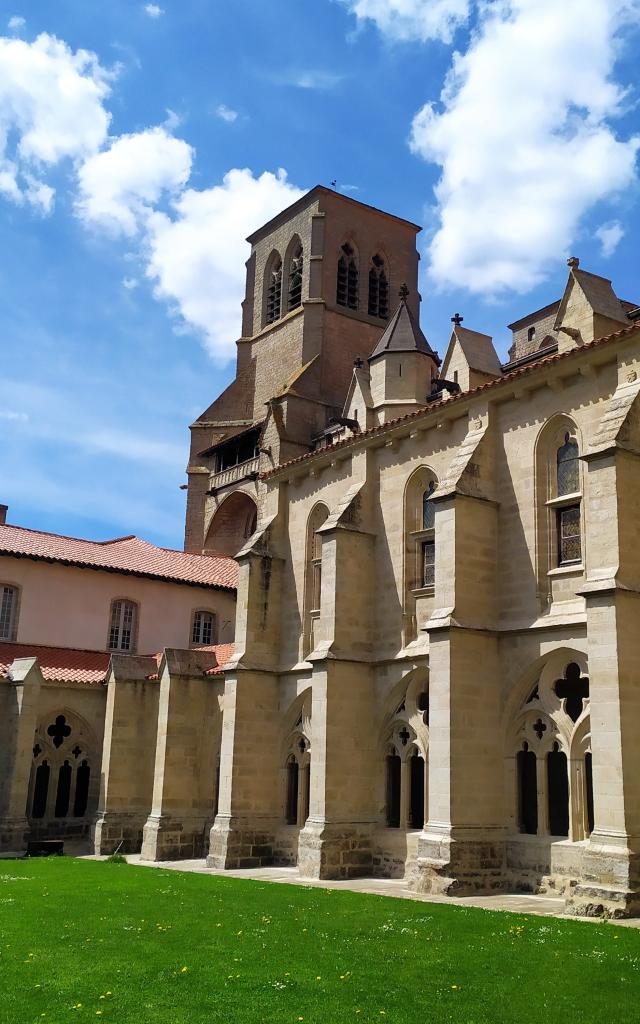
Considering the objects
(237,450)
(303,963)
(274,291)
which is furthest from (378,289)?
(303,963)

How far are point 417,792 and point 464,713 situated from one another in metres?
3.86

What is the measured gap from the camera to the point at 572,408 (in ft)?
64.1

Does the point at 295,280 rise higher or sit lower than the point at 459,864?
higher

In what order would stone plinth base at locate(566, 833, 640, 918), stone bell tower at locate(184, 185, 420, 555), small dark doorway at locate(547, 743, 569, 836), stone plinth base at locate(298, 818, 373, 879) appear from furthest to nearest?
stone bell tower at locate(184, 185, 420, 555) < stone plinth base at locate(298, 818, 373, 879) < small dark doorway at locate(547, 743, 569, 836) < stone plinth base at locate(566, 833, 640, 918)

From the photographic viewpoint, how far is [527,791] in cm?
1934

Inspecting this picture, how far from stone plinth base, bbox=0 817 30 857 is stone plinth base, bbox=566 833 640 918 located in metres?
18.6

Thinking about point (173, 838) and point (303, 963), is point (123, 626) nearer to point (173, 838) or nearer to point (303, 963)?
point (173, 838)

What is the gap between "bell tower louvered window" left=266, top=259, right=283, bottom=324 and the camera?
178ft

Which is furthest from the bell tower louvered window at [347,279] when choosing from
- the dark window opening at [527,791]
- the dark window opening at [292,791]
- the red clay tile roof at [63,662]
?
the dark window opening at [527,791]

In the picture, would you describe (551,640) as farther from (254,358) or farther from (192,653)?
(254,358)

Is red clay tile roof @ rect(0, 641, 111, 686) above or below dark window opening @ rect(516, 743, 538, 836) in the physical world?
above

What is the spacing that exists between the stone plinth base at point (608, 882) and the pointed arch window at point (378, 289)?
40558 mm

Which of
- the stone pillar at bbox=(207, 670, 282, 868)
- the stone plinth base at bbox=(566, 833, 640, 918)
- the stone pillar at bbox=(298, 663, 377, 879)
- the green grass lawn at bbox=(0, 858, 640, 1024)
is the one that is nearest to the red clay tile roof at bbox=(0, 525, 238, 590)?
the stone pillar at bbox=(207, 670, 282, 868)

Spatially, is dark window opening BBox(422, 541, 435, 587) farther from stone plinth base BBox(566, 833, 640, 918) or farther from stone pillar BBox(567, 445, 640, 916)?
stone plinth base BBox(566, 833, 640, 918)
